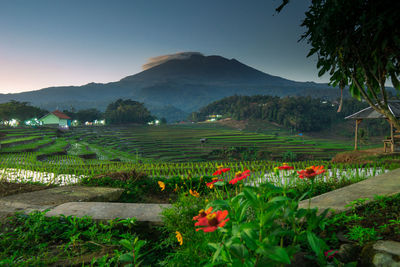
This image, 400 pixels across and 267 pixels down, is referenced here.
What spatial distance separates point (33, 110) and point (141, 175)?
77556 mm

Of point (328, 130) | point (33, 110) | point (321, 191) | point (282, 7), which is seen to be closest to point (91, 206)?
point (282, 7)

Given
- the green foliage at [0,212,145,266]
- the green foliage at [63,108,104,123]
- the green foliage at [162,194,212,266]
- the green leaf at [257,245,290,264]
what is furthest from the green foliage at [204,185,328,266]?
the green foliage at [63,108,104,123]

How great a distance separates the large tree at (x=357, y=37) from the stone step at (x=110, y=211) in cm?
319

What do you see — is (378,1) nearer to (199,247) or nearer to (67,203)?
(199,247)

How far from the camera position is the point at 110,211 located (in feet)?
10.6

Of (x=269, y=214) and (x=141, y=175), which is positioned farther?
(x=141, y=175)

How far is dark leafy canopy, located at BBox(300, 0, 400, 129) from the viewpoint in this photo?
97.8 inches

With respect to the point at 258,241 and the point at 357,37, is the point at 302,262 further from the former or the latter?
the point at 357,37

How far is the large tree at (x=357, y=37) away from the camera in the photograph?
2484 mm

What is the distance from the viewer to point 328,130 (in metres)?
78.0

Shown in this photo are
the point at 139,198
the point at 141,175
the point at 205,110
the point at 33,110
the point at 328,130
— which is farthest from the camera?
the point at 205,110

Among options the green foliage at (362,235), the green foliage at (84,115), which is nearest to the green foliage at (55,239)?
the green foliage at (362,235)

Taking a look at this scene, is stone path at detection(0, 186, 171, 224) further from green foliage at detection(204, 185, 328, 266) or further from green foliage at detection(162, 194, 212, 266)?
green foliage at detection(204, 185, 328, 266)

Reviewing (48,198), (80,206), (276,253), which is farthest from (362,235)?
(48,198)
